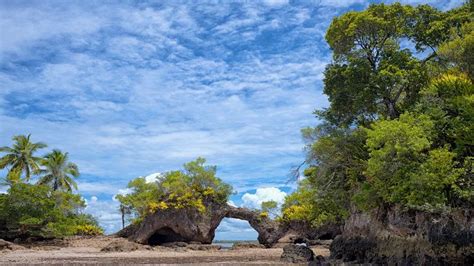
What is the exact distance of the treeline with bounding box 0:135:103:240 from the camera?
37.4m

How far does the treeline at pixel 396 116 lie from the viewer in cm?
1747

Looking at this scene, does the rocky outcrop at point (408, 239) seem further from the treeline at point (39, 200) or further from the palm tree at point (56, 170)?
the palm tree at point (56, 170)

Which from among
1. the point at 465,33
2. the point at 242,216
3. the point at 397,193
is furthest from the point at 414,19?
the point at 242,216

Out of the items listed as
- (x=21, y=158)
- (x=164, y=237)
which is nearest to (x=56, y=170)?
(x=21, y=158)

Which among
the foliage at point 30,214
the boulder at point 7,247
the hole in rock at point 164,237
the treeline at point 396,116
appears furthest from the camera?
the hole in rock at point 164,237

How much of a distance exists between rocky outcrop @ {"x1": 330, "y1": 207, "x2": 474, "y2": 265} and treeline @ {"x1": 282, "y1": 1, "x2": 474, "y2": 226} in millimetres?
628

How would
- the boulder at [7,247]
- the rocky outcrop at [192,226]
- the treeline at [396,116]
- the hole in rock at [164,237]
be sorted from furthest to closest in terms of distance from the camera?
1. the hole in rock at [164,237]
2. the rocky outcrop at [192,226]
3. the boulder at [7,247]
4. the treeline at [396,116]

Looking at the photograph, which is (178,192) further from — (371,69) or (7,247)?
(371,69)

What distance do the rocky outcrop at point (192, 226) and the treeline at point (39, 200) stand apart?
626cm

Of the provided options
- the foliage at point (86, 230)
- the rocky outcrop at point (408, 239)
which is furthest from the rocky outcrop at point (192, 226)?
the rocky outcrop at point (408, 239)

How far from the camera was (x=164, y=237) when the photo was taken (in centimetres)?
4531

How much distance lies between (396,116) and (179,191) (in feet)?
71.6

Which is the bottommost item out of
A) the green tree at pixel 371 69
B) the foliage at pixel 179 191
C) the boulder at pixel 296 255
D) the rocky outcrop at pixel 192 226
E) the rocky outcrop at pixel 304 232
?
the boulder at pixel 296 255

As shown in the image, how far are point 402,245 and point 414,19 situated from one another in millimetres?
12994
